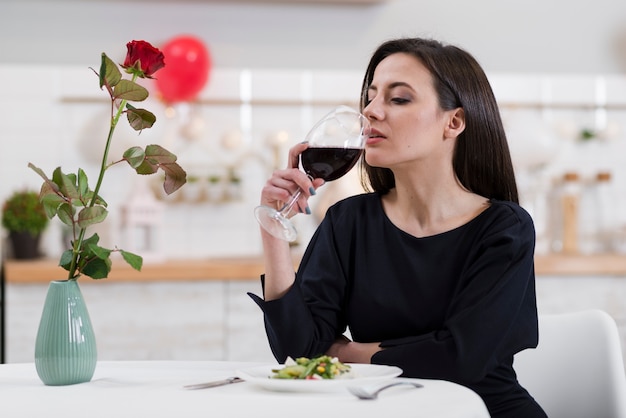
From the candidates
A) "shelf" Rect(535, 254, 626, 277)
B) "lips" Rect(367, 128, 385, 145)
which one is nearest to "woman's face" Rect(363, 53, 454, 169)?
"lips" Rect(367, 128, 385, 145)

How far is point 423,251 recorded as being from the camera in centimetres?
195

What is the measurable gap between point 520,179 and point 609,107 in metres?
0.59

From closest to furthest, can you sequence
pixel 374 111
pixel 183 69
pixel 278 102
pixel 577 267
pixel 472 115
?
pixel 374 111, pixel 472 115, pixel 577 267, pixel 183 69, pixel 278 102

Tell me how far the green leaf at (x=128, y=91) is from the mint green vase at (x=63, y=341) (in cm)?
32

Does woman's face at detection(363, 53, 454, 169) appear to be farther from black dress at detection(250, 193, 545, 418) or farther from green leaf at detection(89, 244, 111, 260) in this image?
green leaf at detection(89, 244, 111, 260)

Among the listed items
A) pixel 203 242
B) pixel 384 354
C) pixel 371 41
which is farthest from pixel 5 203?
pixel 384 354

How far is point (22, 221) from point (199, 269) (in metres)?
0.84

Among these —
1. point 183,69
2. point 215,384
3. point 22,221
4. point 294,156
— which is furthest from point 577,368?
point 22,221

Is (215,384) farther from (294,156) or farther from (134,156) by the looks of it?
(294,156)

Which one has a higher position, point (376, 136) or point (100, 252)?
point (376, 136)

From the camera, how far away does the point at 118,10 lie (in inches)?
171

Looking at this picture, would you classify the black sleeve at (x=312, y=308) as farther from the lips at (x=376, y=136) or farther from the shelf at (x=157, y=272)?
the shelf at (x=157, y=272)

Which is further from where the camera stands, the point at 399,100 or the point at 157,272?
the point at 157,272

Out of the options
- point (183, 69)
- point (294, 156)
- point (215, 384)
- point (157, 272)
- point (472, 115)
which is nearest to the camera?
Answer: point (215, 384)
